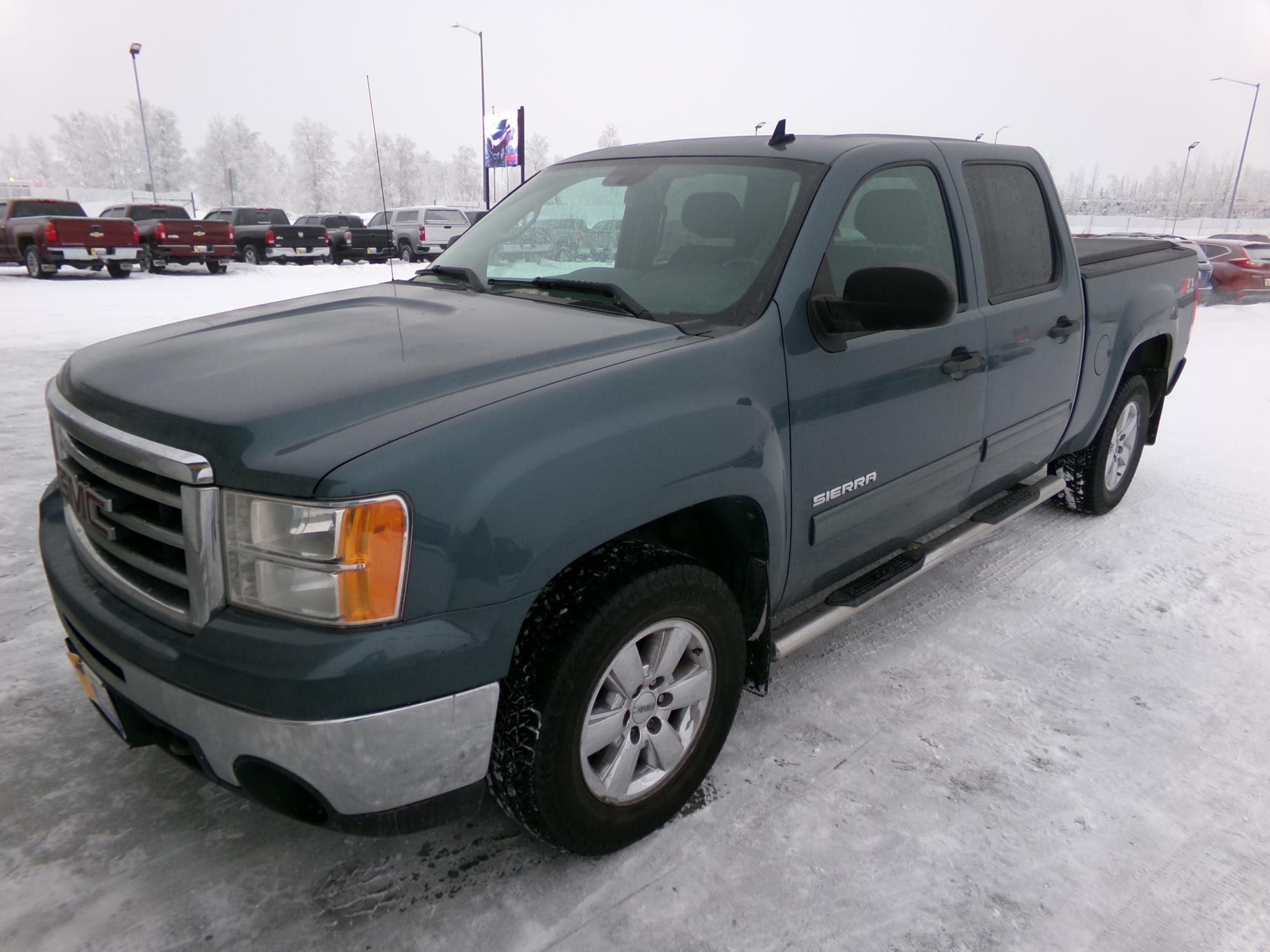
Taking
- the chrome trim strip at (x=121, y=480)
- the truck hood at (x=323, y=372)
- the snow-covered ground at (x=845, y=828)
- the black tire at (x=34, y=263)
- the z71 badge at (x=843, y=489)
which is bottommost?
the snow-covered ground at (x=845, y=828)

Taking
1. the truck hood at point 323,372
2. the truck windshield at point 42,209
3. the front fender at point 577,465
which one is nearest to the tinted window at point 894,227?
the front fender at point 577,465

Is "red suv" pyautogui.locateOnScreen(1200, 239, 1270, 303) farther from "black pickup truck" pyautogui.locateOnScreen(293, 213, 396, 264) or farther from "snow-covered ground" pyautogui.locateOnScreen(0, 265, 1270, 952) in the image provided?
"black pickup truck" pyautogui.locateOnScreen(293, 213, 396, 264)

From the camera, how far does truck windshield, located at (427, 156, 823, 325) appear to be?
258cm

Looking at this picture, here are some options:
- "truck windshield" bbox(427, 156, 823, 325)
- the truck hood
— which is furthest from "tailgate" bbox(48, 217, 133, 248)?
the truck hood

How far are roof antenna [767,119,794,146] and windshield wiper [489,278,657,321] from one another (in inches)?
31.2

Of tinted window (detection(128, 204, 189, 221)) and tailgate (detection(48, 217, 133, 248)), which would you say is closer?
tailgate (detection(48, 217, 133, 248))

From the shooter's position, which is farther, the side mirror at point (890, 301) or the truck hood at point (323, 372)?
the side mirror at point (890, 301)

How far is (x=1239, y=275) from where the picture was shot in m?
15.9

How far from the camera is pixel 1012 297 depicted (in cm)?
342

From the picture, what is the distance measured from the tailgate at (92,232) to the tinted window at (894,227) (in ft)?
56.8

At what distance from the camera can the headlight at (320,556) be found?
169 centimetres

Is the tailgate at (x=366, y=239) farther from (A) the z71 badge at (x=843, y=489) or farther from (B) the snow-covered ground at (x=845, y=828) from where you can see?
(A) the z71 badge at (x=843, y=489)

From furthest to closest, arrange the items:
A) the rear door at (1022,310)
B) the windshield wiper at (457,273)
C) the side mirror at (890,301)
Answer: the rear door at (1022,310)
the windshield wiper at (457,273)
the side mirror at (890,301)

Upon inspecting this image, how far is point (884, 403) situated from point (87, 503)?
2212mm
